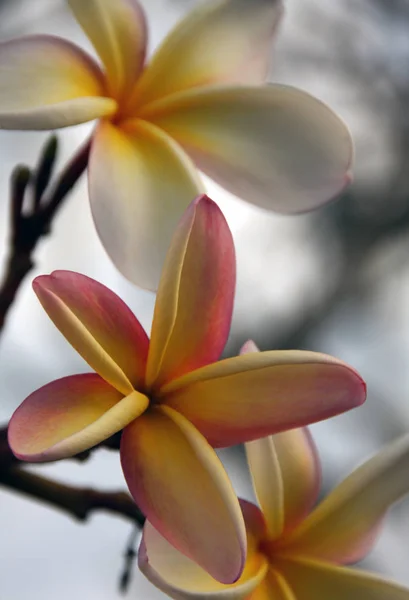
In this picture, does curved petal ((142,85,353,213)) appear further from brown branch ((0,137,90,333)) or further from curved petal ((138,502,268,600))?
curved petal ((138,502,268,600))

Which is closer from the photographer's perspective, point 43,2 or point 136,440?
point 136,440

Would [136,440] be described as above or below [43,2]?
above

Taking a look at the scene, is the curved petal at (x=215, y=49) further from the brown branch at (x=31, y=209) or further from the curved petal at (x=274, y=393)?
the curved petal at (x=274, y=393)

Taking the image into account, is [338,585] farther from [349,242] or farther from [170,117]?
[349,242]

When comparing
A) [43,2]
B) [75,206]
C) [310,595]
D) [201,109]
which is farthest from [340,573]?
[43,2]

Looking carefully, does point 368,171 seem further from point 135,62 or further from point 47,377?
point 135,62

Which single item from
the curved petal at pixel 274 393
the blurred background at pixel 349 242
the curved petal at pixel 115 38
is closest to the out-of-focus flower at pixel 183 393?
the curved petal at pixel 274 393
